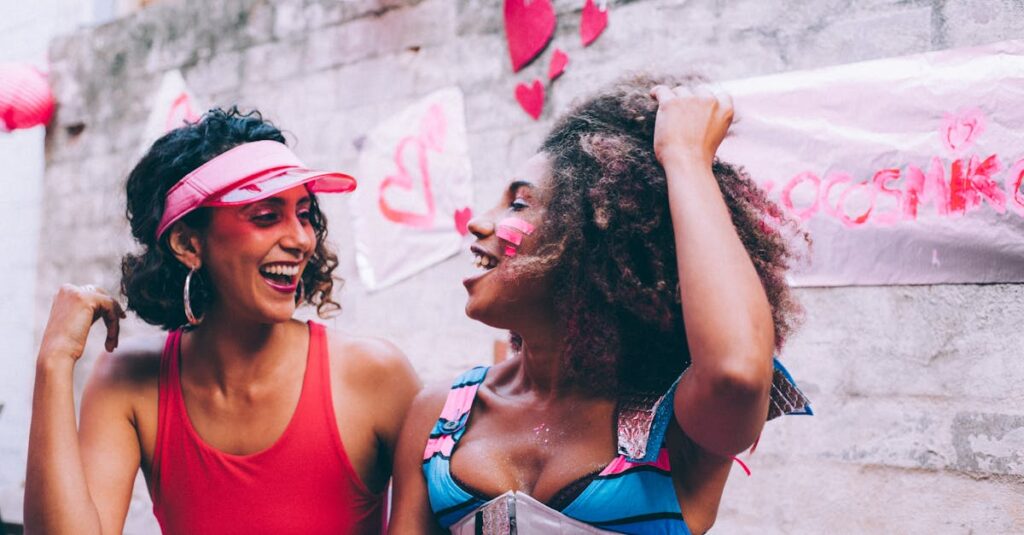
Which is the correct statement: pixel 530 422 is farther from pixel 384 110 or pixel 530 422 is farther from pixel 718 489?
pixel 384 110

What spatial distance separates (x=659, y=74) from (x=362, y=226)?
2.87 meters

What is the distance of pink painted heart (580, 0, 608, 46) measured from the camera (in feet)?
13.1

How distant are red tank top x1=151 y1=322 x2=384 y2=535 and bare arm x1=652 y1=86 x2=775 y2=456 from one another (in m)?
1.12

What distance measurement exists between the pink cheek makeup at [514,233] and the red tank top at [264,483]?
827 mm

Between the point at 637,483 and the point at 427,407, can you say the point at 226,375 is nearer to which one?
the point at 427,407

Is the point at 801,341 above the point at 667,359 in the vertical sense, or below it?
below

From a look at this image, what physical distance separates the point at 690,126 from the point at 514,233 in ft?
1.48

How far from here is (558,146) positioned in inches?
82.0

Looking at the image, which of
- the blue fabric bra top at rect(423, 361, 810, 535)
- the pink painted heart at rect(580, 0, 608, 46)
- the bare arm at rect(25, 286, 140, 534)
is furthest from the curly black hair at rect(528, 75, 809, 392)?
the pink painted heart at rect(580, 0, 608, 46)

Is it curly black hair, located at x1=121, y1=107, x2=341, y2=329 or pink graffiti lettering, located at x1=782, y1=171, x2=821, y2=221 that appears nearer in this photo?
curly black hair, located at x1=121, y1=107, x2=341, y2=329

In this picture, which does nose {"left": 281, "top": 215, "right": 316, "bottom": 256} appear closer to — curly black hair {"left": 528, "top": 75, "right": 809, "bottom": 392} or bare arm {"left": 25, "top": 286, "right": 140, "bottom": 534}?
bare arm {"left": 25, "top": 286, "right": 140, "bottom": 534}

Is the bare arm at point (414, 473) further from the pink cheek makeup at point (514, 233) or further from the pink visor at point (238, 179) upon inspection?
the pink visor at point (238, 179)

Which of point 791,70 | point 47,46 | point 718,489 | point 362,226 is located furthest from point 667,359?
point 47,46

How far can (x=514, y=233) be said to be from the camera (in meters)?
1.97
